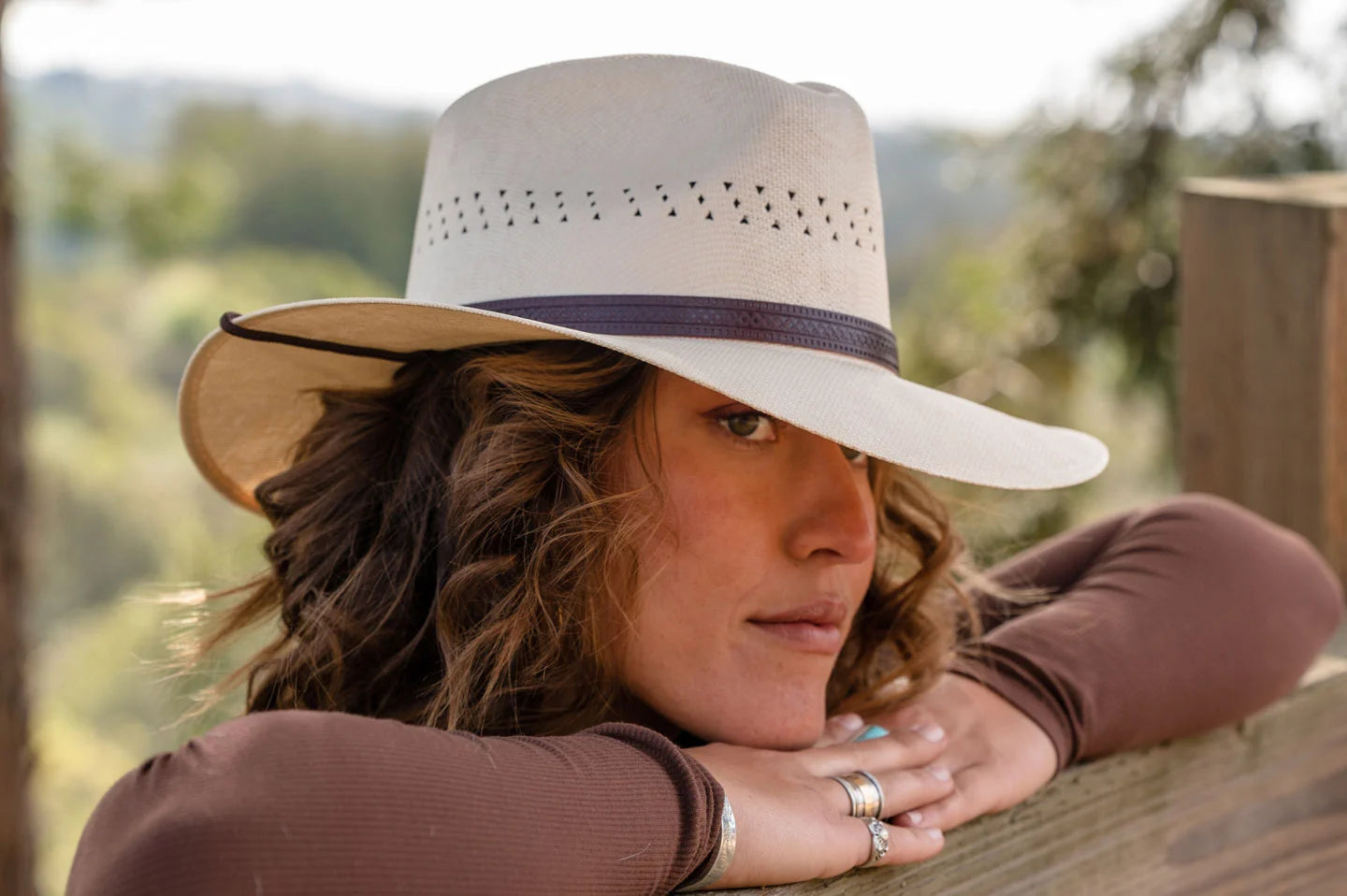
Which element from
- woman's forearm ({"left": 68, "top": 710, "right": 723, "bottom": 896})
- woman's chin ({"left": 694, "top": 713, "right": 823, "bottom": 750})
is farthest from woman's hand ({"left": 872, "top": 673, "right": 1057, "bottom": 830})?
woman's forearm ({"left": 68, "top": 710, "right": 723, "bottom": 896})

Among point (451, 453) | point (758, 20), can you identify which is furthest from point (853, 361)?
point (758, 20)

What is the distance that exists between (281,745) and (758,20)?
9.53m

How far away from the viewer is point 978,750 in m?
1.36

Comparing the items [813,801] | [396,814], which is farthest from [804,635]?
[396,814]

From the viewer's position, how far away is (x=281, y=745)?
810 millimetres

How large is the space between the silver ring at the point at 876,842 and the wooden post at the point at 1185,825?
2cm

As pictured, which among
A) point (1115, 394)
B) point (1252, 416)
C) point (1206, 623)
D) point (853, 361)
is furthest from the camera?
point (1115, 394)

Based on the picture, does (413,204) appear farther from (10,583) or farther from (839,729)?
(839,729)

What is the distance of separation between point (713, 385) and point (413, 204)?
106ft

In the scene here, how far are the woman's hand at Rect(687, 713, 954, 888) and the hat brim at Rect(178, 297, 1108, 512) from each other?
0.28 m

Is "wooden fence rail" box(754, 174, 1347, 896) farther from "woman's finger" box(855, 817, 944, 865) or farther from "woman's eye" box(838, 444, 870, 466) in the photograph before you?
"woman's eye" box(838, 444, 870, 466)

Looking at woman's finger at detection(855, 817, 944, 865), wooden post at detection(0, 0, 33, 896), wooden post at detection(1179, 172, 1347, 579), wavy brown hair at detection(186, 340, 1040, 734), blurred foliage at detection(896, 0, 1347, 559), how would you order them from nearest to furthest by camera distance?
woman's finger at detection(855, 817, 944, 865) < wavy brown hair at detection(186, 340, 1040, 734) < wooden post at detection(1179, 172, 1347, 579) < wooden post at detection(0, 0, 33, 896) < blurred foliage at detection(896, 0, 1347, 559)

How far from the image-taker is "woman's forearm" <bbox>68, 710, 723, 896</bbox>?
760 mm

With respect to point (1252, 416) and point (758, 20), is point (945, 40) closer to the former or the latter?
point (758, 20)
